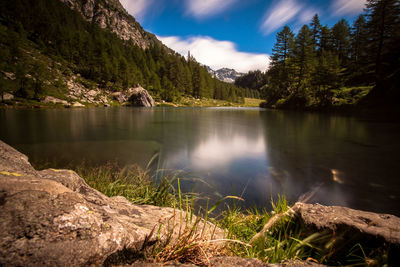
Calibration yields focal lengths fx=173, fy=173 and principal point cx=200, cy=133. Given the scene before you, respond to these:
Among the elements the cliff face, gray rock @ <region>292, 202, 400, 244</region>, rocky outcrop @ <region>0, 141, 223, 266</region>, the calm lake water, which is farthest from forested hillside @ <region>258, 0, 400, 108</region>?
the cliff face

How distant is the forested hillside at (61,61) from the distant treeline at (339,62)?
47.8 m

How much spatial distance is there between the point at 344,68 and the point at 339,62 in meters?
4.01

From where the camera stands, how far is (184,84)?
313 feet

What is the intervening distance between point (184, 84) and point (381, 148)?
92.4m

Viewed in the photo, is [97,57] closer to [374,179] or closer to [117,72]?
[117,72]

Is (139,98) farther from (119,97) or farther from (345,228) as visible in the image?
(345,228)

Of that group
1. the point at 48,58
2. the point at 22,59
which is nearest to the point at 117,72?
the point at 48,58

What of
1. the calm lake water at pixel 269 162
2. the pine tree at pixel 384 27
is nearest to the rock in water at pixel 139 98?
the calm lake water at pixel 269 162

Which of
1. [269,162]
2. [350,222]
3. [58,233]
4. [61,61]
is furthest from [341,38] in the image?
[61,61]

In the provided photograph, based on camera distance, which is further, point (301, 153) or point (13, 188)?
point (301, 153)

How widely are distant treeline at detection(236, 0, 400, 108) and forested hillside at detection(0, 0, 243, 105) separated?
47.8m

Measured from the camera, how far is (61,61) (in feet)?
188

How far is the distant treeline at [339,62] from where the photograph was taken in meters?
27.6

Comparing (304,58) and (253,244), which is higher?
(304,58)
